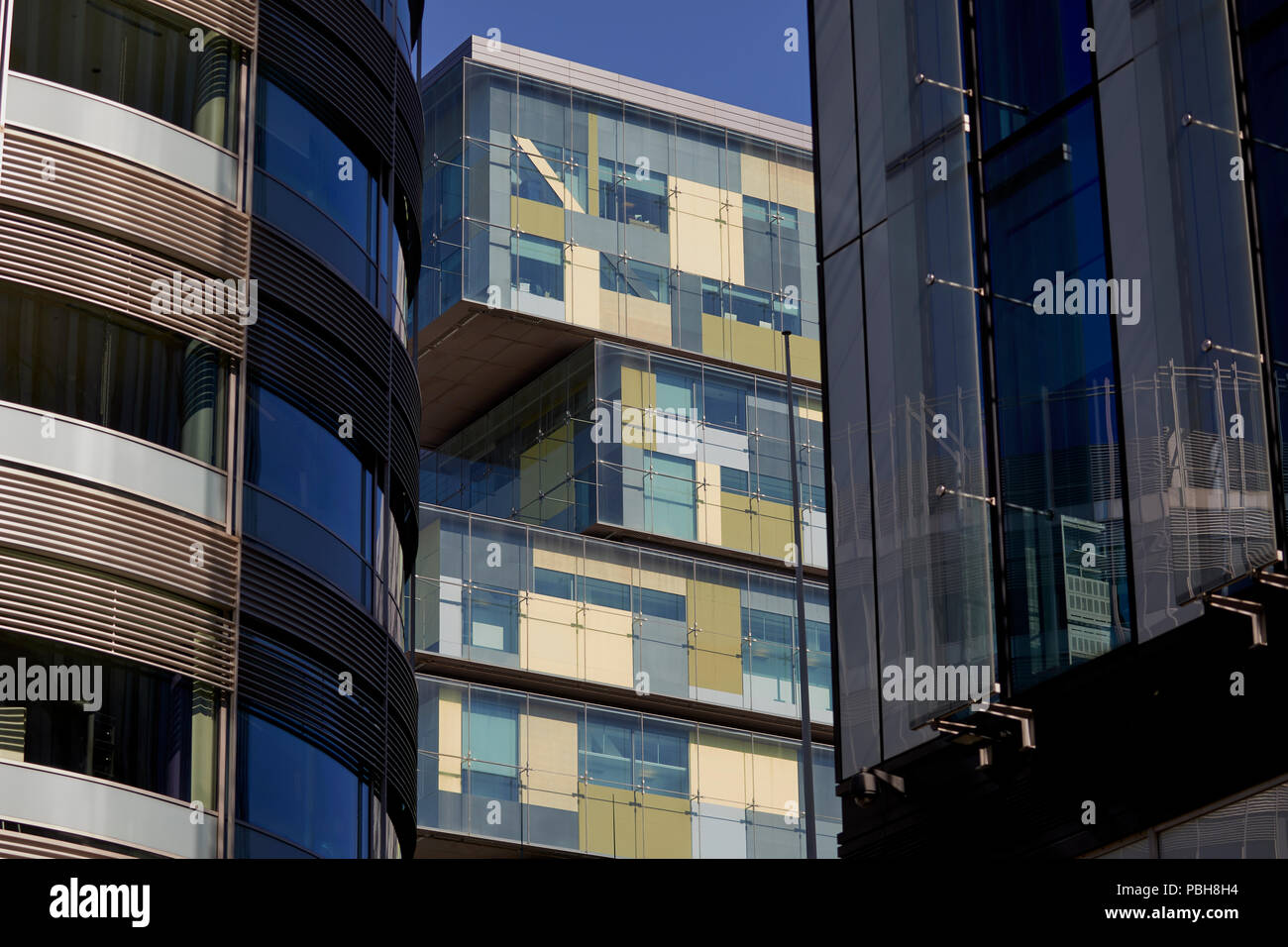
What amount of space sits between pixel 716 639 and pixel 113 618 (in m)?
43.6

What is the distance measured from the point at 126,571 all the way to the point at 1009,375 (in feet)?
30.5

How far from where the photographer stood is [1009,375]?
22000 mm

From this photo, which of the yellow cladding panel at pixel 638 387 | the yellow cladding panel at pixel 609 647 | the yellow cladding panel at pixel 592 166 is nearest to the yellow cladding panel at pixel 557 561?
the yellow cladding panel at pixel 609 647

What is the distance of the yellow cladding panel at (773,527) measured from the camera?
68.6 metres

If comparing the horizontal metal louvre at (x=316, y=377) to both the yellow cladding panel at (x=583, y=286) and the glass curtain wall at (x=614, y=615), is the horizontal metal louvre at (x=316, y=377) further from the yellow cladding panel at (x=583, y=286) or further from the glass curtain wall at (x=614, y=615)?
the yellow cladding panel at (x=583, y=286)

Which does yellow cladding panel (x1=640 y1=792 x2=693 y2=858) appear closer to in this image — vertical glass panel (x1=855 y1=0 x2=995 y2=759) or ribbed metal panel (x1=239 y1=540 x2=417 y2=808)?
ribbed metal panel (x1=239 y1=540 x2=417 y2=808)

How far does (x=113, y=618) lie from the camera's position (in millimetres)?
23156

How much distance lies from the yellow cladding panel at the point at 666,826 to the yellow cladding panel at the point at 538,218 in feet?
55.8

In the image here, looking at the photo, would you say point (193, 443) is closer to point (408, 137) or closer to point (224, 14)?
point (224, 14)

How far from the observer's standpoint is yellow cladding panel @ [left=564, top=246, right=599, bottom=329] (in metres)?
67.9

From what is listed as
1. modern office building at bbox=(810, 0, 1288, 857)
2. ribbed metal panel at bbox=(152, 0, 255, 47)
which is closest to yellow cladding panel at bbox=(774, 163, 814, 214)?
ribbed metal panel at bbox=(152, 0, 255, 47)

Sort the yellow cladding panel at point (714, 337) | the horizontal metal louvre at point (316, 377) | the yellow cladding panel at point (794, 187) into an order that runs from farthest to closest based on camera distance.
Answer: the yellow cladding panel at point (794, 187) → the yellow cladding panel at point (714, 337) → the horizontal metal louvre at point (316, 377)
